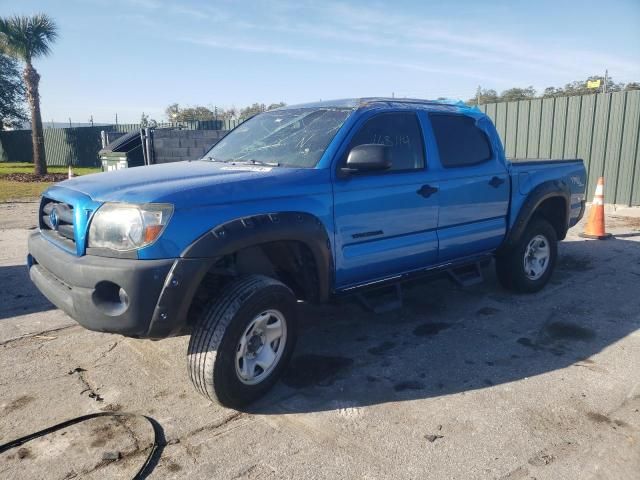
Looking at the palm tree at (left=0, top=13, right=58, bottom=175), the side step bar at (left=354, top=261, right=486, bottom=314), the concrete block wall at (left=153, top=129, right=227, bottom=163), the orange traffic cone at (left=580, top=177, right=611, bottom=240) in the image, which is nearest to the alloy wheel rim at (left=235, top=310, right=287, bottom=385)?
the side step bar at (left=354, top=261, right=486, bottom=314)

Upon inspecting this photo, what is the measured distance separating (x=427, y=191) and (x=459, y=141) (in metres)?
0.83

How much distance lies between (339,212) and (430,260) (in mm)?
1205

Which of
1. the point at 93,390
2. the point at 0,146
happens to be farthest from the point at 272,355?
the point at 0,146

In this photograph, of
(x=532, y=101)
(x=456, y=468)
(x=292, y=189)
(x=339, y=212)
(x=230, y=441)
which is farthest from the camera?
(x=532, y=101)

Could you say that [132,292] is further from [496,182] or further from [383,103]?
[496,182]

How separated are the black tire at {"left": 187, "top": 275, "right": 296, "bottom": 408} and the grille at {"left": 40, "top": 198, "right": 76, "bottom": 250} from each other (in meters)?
0.96

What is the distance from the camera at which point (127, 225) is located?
2.84m

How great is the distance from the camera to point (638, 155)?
1116 cm

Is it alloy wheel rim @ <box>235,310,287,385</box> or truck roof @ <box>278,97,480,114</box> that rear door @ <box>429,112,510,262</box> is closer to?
truck roof @ <box>278,97,480,114</box>

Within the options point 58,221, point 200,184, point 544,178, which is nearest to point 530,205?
point 544,178

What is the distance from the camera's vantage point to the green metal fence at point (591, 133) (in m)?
11.2

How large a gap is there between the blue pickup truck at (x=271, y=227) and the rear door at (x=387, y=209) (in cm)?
1

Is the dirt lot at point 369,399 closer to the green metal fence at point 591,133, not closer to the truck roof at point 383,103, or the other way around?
the truck roof at point 383,103

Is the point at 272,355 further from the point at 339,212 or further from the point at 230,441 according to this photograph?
the point at 339,212
